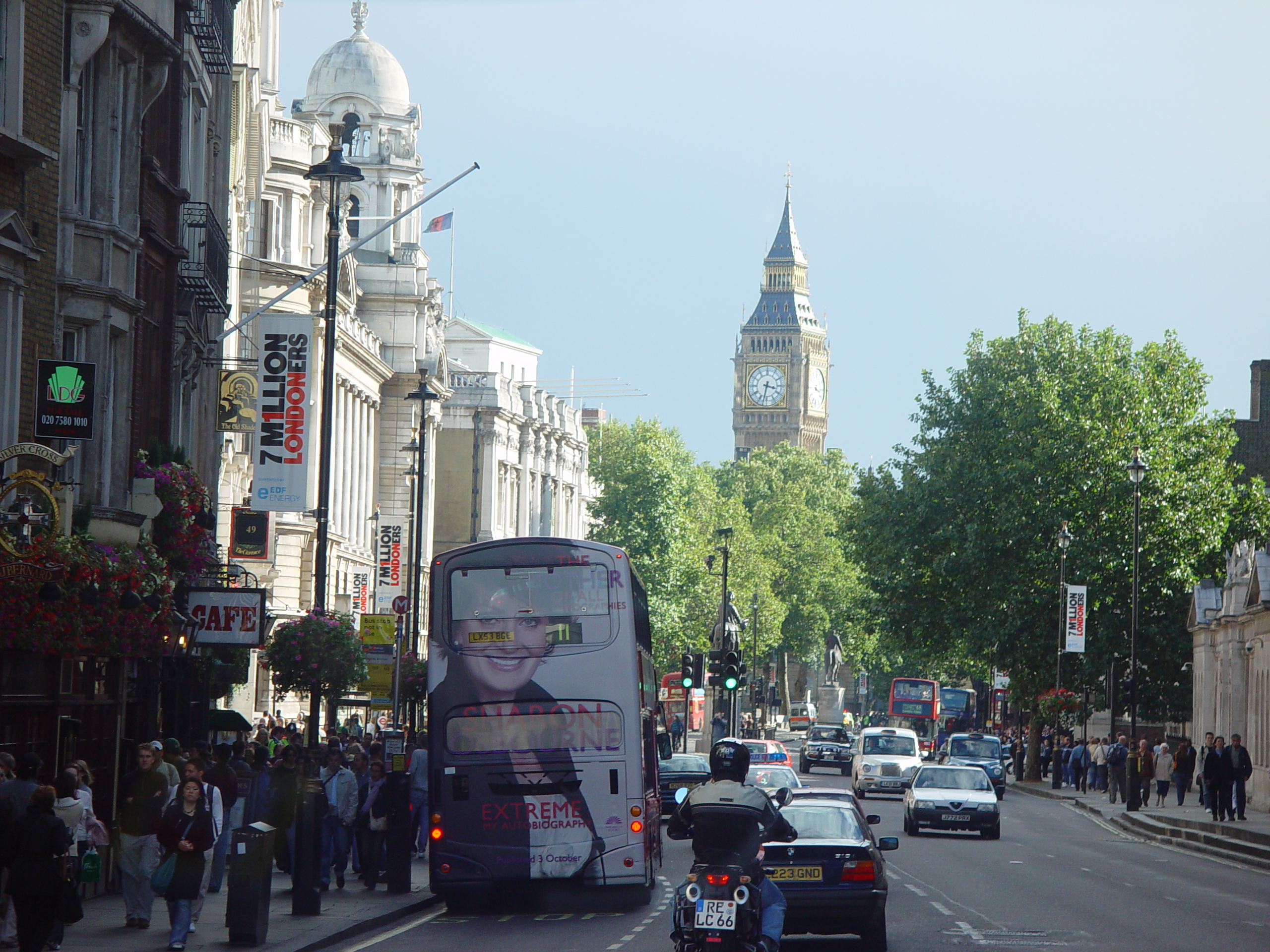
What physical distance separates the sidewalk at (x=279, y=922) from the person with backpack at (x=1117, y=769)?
3127 centimetres

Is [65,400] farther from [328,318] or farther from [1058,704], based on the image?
[1058,704]

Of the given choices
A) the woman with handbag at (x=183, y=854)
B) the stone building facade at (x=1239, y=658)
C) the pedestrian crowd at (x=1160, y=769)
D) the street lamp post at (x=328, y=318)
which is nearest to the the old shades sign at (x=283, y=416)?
the street lamp post at (x=328, y=318)

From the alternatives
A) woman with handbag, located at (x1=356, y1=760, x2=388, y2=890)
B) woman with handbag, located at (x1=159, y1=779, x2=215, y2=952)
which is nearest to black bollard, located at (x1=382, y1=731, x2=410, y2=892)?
woman with handbag, located at (x1=356, y1=760, x2=388, y2=890)

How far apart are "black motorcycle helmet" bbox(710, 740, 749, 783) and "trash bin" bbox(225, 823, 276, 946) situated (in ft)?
16.8

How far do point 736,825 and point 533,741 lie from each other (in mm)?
8165

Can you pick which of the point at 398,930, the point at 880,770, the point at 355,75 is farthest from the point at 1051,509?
the point at 398,930

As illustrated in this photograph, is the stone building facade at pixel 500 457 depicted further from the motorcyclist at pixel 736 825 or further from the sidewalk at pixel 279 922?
the motorcyclist at pixel 736 825

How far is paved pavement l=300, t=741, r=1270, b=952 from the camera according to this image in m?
17.3

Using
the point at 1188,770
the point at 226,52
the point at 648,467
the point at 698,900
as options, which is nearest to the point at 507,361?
the point at 648,467

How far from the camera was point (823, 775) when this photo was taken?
234 feet

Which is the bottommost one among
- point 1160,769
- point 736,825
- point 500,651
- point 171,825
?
point 1160,769

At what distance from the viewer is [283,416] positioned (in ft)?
109

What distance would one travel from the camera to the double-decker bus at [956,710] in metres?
120

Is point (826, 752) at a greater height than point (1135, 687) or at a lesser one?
lesser
